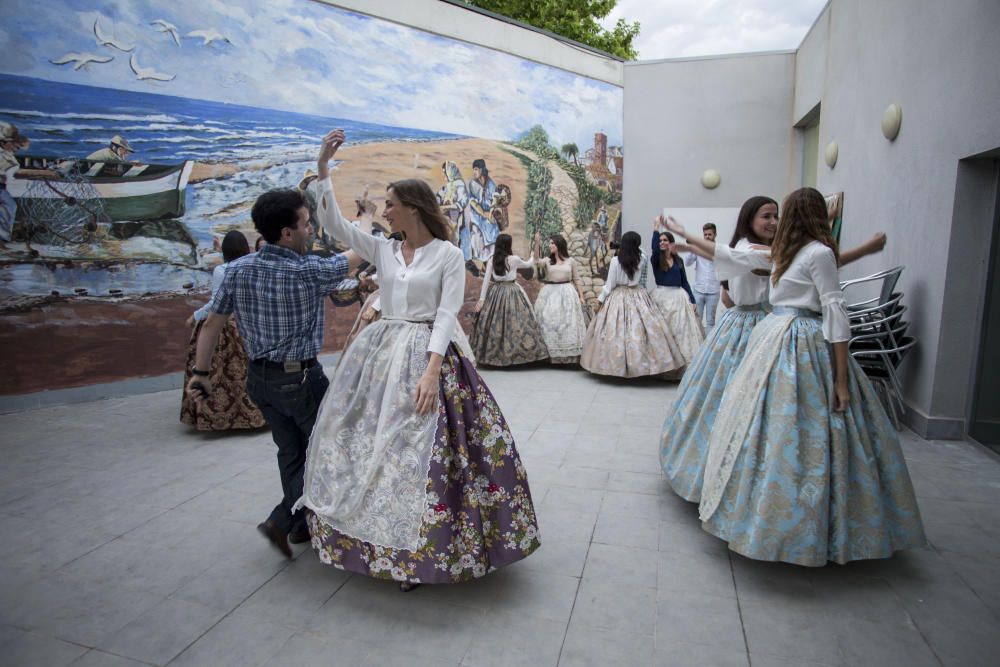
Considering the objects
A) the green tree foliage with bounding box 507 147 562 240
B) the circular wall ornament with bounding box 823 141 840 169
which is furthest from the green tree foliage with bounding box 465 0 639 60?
the circular wall ornament with bounding box 823 141 840 169

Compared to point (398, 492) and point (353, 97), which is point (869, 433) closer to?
point (398, 492)

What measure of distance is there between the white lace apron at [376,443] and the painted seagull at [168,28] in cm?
530

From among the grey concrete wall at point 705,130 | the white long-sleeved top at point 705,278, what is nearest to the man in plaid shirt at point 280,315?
the white long-sleeved top at point 705,278

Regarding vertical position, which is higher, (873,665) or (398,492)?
(398,492)

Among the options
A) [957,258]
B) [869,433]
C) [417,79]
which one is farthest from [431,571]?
[417,79]

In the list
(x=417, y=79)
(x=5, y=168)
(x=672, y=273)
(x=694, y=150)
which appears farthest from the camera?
(x=694, y=150)

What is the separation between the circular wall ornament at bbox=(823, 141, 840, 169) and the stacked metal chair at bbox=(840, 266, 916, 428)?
2.85 meters

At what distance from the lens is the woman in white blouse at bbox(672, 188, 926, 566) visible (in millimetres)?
2432

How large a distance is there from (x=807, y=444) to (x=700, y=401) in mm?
799

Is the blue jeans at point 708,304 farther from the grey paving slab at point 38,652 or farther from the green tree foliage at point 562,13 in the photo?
the green tree foliage at point 562,13

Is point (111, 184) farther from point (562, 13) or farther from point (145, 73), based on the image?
point (562, 13)

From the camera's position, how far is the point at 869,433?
2576 mm

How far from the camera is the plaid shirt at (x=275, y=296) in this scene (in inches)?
102

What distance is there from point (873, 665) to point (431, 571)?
1596 mm
